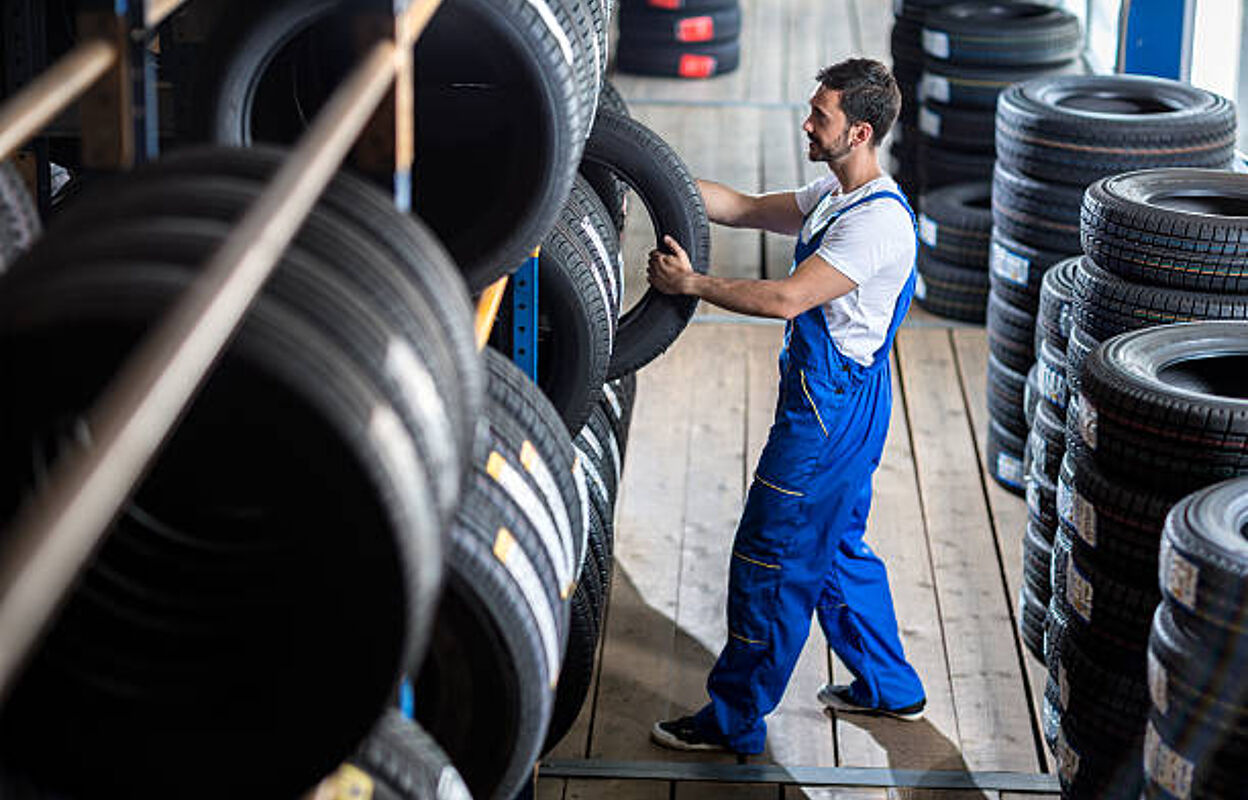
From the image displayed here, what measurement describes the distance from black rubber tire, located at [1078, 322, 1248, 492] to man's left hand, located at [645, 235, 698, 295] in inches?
41.9

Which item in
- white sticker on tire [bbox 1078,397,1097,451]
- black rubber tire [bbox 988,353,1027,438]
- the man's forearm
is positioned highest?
the man's forearm

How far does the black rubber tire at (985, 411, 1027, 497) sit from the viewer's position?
6230 millimetres

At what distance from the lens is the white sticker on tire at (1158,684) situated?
3.17 meters

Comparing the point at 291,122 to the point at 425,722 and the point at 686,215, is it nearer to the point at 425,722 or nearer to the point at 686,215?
the point at 425,722

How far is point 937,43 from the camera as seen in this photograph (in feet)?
26.5

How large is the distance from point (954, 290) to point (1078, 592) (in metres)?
3.94

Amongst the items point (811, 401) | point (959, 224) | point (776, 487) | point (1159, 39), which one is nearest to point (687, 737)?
point (776, 487)

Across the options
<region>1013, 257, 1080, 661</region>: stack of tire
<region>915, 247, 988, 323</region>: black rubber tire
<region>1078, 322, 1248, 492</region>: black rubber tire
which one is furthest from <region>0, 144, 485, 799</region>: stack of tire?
<region>915, 247, 988, 323</region>: black rubber tire

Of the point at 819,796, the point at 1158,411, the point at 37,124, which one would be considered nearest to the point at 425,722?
the point at 37,124

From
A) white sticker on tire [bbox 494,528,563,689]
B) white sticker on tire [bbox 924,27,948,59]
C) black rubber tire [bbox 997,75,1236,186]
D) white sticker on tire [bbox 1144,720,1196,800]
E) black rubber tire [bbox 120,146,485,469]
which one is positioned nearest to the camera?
black rubber tire [bbox 120,146,485,469]

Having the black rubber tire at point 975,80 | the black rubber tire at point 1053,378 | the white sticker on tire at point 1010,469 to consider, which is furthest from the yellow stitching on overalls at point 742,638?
the black rubber tire at point 975,80

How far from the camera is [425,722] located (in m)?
2.70

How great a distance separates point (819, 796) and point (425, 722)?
2.03 metres

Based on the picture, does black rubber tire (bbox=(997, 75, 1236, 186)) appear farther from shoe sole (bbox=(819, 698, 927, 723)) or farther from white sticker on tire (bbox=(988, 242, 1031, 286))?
shoe sole (bbox=(819, 698, 927, 723))
